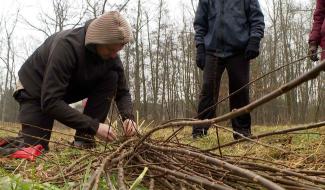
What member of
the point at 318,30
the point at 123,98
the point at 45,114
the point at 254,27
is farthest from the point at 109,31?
the point at 318,30

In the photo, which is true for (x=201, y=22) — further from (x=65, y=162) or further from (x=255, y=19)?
(x=65, y=162)

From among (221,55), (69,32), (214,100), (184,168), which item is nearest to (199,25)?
(221,55)

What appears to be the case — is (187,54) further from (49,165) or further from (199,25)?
(49,165)

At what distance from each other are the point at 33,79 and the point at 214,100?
66.7 inches

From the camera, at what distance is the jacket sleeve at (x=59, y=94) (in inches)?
106

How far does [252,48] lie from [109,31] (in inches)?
58.3

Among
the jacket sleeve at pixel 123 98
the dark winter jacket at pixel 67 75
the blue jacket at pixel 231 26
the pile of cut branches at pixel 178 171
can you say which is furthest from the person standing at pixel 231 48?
the pile of cut branches at pixel 178 171

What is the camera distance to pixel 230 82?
393cm

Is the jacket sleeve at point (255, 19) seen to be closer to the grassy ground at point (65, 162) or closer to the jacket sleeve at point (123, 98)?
the grassy ground at point (65, 162)

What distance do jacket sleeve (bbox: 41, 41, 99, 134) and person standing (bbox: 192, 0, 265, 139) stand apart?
139cm

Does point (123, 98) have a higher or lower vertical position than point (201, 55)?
lower

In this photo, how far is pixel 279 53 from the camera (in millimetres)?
30625

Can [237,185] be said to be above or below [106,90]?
below

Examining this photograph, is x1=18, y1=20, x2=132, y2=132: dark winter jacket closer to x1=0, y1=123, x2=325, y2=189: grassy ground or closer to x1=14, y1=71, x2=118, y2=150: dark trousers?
x1=14, y1=71, x2=118, y2=150: dark trousers
